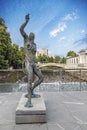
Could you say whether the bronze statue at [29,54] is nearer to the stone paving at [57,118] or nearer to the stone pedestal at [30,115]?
the stone pedestal at [30,115]

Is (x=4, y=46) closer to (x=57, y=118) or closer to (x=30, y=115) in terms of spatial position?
(x=57, y=118)

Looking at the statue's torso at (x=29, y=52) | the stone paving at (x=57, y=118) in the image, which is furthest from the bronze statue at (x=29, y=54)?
the stone paving at (x=57, y=118)

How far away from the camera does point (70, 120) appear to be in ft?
14.2

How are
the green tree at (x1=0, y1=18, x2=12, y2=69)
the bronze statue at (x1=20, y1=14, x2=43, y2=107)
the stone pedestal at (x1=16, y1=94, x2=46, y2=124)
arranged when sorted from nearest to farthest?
the stone pedestal at (x1=16, y1=94, x2=46, y2=124) → the bronze statue at (x1=20, y1=14, x2=43, y2=107) → the green tree at (x1=0, y1=18, x2=12, y2=69)

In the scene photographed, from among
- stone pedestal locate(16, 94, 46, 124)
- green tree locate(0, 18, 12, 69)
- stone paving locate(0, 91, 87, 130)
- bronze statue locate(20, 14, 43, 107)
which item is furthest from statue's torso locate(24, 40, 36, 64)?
green tree locate(0, 18, 12, 69)

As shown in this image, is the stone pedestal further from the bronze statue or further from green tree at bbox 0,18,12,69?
green tree at bbox 0,18,12,69

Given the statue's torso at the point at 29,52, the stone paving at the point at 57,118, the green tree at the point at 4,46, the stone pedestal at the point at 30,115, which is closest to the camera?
the stone paving at the point at 57,118

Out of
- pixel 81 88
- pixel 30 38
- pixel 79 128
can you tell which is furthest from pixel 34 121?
pixel 81 88

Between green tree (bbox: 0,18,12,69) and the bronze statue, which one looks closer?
the bronze statue

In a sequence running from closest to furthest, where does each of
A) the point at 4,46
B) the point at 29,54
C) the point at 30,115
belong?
the point at 30,115, the point at 29,54, the point at 4,46

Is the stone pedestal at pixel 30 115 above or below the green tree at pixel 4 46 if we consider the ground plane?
below

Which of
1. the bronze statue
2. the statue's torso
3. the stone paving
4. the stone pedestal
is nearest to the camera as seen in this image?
the stone paving

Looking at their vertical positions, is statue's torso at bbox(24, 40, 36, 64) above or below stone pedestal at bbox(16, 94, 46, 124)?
above

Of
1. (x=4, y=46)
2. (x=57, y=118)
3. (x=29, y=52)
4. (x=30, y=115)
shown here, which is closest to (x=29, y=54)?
(x=29, y=52)
